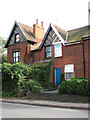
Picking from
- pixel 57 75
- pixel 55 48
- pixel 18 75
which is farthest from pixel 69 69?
pixel 18 75

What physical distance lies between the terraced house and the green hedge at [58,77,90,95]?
172 inches

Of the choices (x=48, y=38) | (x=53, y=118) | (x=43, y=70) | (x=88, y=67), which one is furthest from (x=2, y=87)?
(x=53, y=118)

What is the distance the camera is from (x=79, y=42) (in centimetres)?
1531

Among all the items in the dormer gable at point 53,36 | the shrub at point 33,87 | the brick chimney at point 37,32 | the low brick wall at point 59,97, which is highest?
the brick chimney at point 37,32

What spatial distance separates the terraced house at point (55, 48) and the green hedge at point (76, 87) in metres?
4.38

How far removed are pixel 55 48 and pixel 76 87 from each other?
27.3 ft

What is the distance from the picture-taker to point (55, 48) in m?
17.6

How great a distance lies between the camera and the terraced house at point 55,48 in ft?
49.4

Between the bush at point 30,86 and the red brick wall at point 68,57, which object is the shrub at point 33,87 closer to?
the bush at point 30,86

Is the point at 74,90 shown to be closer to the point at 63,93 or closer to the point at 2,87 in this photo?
the point at 63,93

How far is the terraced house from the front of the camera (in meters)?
15.1

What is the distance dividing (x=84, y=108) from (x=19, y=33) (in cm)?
1652

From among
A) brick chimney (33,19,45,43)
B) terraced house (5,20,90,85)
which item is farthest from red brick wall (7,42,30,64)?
brick chimney (33,19,45,43)

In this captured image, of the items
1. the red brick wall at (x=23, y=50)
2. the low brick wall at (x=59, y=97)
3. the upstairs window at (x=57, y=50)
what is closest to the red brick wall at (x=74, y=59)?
the upstairs window at (x=57, y=50)
